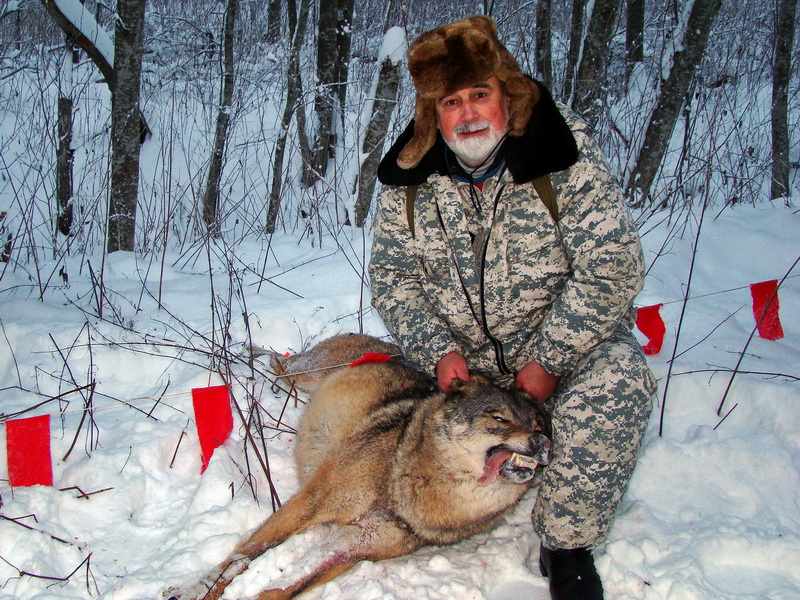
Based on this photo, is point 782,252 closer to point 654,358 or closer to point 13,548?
point 654,358

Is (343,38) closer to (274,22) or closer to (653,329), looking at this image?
(274,22)

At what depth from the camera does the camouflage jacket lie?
2379 millimetres

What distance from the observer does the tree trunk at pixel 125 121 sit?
14.7ft

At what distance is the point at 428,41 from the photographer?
2408 mm

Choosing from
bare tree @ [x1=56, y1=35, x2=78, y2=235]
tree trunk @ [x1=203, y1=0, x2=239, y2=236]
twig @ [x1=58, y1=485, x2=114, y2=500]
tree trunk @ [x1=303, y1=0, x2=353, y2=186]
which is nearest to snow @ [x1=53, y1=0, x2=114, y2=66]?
bare tree @ [x1=56, y1=35, x2=78, y2=235]

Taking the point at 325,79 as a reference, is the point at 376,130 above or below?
below

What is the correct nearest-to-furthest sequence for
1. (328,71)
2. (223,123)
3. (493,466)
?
(493,466) → (328,71) → (223,123)

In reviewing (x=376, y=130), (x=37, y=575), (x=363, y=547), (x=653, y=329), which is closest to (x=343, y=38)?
(x=376, y=130)

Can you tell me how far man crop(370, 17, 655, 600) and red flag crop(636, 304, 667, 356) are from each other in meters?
1.01

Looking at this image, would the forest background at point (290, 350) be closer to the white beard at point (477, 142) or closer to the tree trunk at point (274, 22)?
the white beard at point (477, 142)

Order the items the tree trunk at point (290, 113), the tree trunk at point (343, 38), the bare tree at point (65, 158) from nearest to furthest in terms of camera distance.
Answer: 1. the bare tree at point (65, 158)
2. the tree trunk at point (290, 113)
3. the tree trunk at point (343, 38)

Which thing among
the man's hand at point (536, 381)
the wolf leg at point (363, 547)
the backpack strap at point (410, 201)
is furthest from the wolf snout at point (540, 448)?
the backpack strap at point (410, 201)

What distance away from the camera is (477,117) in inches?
100.0

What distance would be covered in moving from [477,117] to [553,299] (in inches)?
34.8
